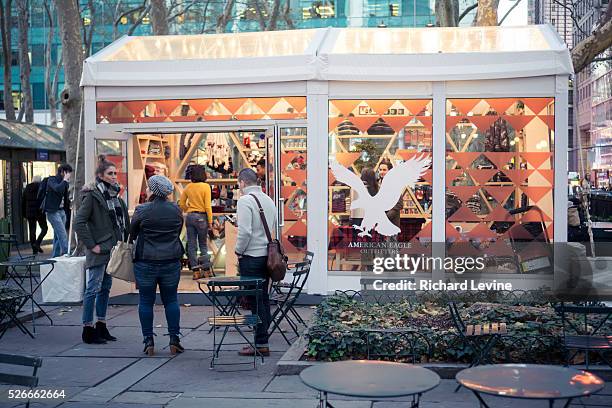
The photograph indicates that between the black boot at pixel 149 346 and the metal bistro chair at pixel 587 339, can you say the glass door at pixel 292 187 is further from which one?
the metal bistro chair at pixel 587 339

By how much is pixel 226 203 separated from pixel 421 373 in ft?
30.5

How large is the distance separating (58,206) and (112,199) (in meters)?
7.56

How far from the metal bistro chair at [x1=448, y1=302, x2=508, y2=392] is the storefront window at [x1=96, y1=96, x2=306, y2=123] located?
5.07 m

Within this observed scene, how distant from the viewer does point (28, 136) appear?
21734 millimetres

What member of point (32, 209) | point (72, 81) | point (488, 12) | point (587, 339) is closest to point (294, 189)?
point (587, 339)

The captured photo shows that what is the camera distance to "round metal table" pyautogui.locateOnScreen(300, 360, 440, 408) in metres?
4.40

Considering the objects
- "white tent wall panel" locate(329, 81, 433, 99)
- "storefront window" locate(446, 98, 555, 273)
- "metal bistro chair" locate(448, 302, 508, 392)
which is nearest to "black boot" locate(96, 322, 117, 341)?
"metal bistro chair" locate(448, 302, 508, 392)

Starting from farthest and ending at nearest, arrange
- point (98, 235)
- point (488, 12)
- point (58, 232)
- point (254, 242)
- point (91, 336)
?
point (488, 12) → point (58, 232) → point (91, 336) → point (98, 235) → point (254, 242)

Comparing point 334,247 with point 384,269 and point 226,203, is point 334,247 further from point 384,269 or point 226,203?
point 226,203

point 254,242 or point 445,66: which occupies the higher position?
point 445,66

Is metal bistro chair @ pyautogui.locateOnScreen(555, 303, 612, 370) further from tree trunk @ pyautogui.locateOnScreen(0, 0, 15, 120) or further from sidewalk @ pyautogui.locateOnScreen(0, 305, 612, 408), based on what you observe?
tree trunk @ pyautogui.locateOnScreen(0, 0, 15, 120)

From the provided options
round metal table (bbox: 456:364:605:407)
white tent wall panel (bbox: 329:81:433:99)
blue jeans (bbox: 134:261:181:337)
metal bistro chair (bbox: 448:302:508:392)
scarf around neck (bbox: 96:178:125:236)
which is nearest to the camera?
→ round metal table (bbox: 456:364:605:407)

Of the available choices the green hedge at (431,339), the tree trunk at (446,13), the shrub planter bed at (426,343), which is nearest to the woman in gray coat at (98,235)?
the shrub planter bed at (426,343)

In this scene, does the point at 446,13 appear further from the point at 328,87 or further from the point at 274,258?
the point at 274,258
